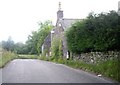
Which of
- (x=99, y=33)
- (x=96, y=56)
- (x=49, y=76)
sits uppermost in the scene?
(x=99, y=33)

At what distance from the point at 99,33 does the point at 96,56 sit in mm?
3424

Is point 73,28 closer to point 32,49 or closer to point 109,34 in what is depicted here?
point 109,34

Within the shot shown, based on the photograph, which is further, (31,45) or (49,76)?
(31,45)

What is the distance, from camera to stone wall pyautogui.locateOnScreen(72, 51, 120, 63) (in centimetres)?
2344

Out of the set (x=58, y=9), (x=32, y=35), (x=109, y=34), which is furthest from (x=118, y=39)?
(x=32, y=35)

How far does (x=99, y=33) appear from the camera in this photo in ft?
81.1

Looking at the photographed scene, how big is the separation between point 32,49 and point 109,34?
341ft

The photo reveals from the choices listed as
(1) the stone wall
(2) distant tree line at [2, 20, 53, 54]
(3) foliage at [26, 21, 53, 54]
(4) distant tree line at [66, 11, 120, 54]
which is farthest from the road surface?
(2) distant tree line at [2, 20, 53, 54]

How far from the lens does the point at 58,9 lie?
67.5 m

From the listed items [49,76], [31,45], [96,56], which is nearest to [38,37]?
[31,45]

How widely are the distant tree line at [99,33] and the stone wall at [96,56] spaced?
435 millimetres

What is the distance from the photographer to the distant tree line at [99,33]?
2286 centimetres

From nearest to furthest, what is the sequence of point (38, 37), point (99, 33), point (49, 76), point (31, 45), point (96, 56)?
point (49, 76) < point (99, 33) < point (96, 56) < point (38, 37) < point (31, 45)

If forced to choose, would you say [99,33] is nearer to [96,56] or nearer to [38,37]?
[96,56]
